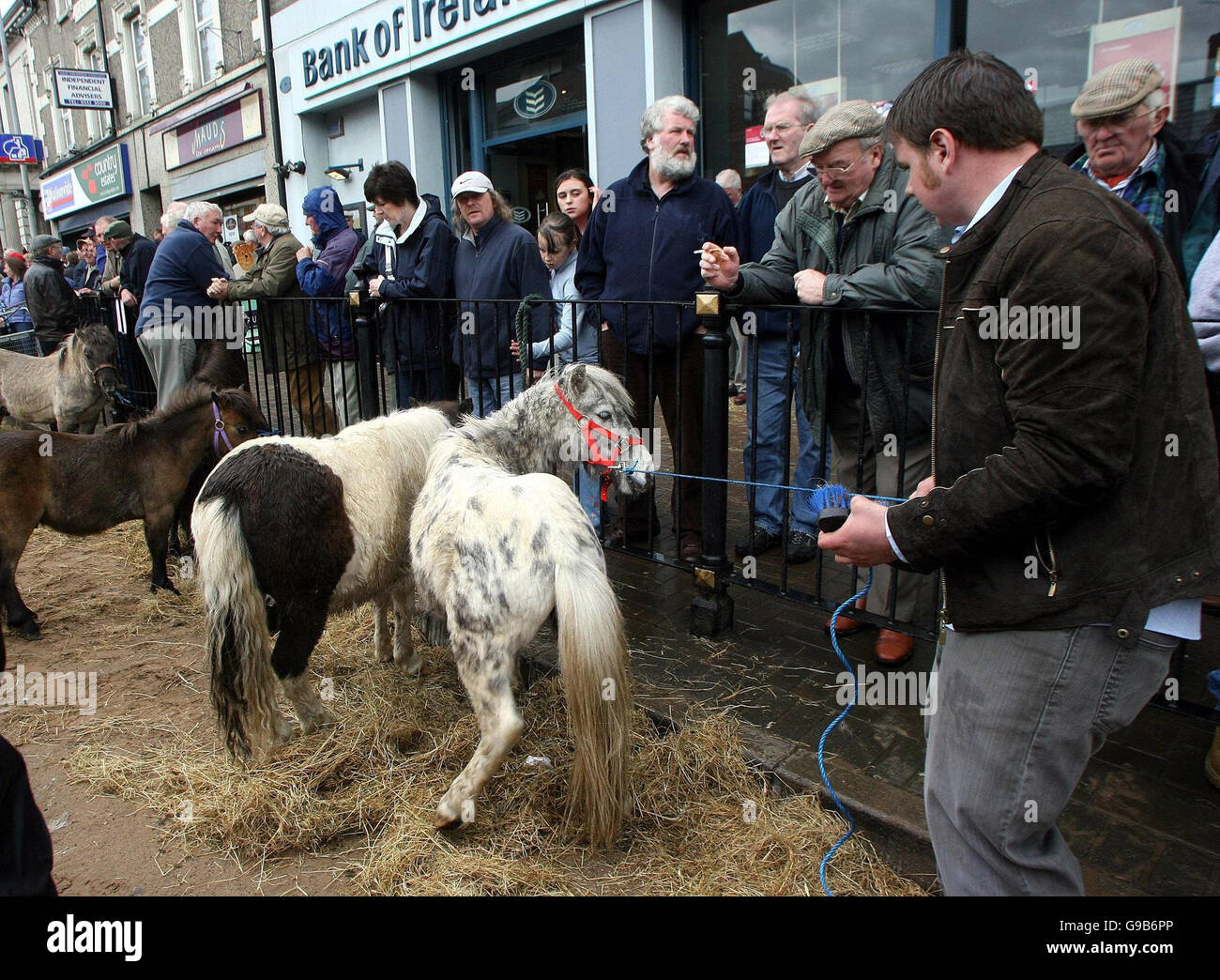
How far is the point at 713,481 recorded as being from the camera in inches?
151

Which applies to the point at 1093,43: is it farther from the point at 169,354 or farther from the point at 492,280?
the point at 169,354

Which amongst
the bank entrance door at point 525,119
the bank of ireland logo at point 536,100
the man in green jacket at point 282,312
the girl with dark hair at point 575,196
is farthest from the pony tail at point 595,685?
the bank of ireland logo at point 536,100

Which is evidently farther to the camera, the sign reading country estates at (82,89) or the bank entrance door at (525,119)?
the sign reading country estates at (82,89)

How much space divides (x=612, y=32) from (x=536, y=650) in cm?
708

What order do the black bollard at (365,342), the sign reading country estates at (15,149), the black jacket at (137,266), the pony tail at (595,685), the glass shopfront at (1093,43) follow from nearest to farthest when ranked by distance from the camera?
1. the pony tail at (595,685)
2. the glass shopfront at (1093,43)
3. the black bollard at (365,342)
4. the black jacket at (137,266)
5. the sign reading country estates at (15,149)

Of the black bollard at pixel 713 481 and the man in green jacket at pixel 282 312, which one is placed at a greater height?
the man in green jacket at pixel 282 312

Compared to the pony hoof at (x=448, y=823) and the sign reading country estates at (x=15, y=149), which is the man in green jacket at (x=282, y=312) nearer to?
the pony hoof at (x=448, y=823)

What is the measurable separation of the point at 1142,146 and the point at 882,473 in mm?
1778

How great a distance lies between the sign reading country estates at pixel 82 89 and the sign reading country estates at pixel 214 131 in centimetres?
410

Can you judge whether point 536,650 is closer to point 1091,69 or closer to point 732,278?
point 732,278

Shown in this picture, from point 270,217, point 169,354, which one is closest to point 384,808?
point 169,354

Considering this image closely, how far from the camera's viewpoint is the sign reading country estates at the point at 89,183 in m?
21.8

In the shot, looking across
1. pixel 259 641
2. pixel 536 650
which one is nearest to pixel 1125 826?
pixel 536 650

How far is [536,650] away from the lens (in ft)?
13.4
